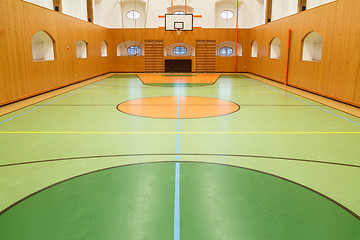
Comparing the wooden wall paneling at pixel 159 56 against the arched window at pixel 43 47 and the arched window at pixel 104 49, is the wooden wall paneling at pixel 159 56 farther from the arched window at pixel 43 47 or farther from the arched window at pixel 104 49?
the arched window at pixel 43 47

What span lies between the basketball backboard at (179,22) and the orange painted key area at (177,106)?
10114mm

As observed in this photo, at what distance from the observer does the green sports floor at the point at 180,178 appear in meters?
2.47

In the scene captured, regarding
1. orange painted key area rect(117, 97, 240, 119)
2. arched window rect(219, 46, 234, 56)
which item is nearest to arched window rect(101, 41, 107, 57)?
arched window rect(219, 46, 234, 56)

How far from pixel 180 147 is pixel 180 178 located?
1186 millimetres

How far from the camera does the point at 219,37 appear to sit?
775 inches

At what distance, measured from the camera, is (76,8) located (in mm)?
16047

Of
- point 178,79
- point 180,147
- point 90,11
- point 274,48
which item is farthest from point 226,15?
point 180,147

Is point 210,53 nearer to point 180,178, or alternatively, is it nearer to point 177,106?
point 177,106

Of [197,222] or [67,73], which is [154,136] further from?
[67,73]

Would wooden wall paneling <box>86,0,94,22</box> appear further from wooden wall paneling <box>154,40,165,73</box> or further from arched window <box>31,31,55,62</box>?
arched window <box>31,31,55,62</box>

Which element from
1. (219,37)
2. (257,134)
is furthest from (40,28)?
(219,37)

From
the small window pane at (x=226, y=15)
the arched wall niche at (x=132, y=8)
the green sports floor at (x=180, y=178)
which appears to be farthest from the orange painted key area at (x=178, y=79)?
the small window pane at (x=226, y=15)

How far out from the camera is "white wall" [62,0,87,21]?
50.1 ft

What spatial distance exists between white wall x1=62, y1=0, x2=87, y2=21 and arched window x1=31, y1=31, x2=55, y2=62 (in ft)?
14.1
